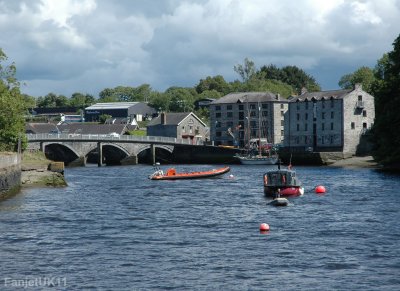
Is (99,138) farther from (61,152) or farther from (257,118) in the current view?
(257,118)

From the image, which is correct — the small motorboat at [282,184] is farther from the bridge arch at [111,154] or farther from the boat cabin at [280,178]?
the bridge arch at [111,154]

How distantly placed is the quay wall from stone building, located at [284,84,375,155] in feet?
297

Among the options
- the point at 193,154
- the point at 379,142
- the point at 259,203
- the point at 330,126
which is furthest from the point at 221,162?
the point at 259,203

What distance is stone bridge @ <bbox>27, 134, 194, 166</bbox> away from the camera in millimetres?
158750

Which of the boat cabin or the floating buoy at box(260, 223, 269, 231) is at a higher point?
the boat cabin

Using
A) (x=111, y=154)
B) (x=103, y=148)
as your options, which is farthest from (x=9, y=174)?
(x=111, y=154)

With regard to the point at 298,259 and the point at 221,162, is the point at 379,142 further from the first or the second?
the point at 298,259

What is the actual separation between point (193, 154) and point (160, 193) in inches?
3521

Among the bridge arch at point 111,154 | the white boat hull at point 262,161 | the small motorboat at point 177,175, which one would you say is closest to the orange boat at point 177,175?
the small motorboat at point 177,175

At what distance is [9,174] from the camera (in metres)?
78.1

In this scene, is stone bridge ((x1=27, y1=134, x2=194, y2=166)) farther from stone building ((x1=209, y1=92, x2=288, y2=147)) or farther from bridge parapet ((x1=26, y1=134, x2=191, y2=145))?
stone building ((x1=209, y1=92, x2=288, y2=147))

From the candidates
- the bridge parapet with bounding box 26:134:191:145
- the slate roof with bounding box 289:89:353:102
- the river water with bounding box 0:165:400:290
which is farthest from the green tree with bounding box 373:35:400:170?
the bridge parapet with bounding box 26:134:191:145

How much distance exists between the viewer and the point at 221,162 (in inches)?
6801

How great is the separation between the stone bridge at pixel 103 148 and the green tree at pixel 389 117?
64.4m
